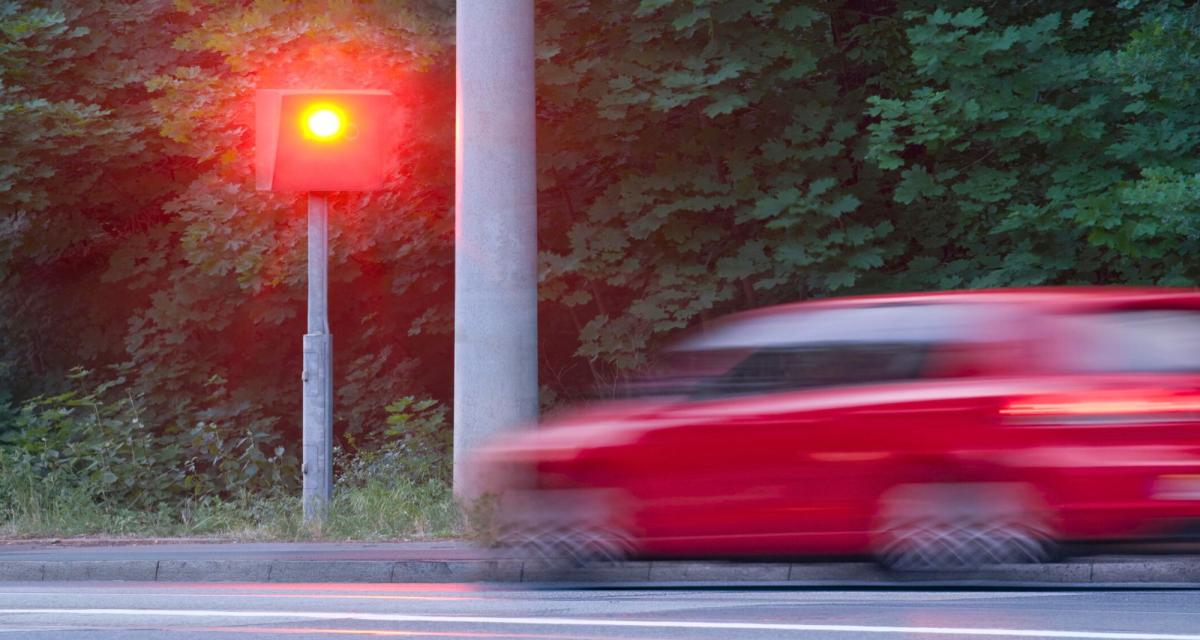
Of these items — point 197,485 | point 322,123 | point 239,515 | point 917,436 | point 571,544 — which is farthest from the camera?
point 197,485

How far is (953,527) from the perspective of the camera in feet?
31.3

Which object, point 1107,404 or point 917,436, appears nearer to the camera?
point 1107,404

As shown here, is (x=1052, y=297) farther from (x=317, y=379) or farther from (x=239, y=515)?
(x=239, y=515)

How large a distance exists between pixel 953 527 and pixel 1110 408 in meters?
1.00

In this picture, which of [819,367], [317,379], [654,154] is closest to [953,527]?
[819,367]

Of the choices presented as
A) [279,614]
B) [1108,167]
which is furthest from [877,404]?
[1108,167]

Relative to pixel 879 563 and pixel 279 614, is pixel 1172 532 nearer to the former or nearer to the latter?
pixel 879 563

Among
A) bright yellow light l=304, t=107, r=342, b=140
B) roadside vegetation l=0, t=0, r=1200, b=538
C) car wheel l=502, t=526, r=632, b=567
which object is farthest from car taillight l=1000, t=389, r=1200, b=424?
bright yellow light l=304, t=107, r=342, b=140

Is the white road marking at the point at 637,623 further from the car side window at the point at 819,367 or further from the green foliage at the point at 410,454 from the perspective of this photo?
the green foliage at the point at 410,454

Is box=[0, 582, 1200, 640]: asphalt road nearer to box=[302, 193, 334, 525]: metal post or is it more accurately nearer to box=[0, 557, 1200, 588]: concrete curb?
box=[0, 557, 1200, 588]: concrete curb

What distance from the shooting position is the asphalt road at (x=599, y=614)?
28.4ft

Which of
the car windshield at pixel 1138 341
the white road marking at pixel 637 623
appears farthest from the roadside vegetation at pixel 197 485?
the car windshield at pixel 1138 341

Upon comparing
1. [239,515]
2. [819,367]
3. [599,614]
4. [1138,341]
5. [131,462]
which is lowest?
[239,515]

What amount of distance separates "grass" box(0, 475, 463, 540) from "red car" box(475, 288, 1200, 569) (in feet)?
13.7
